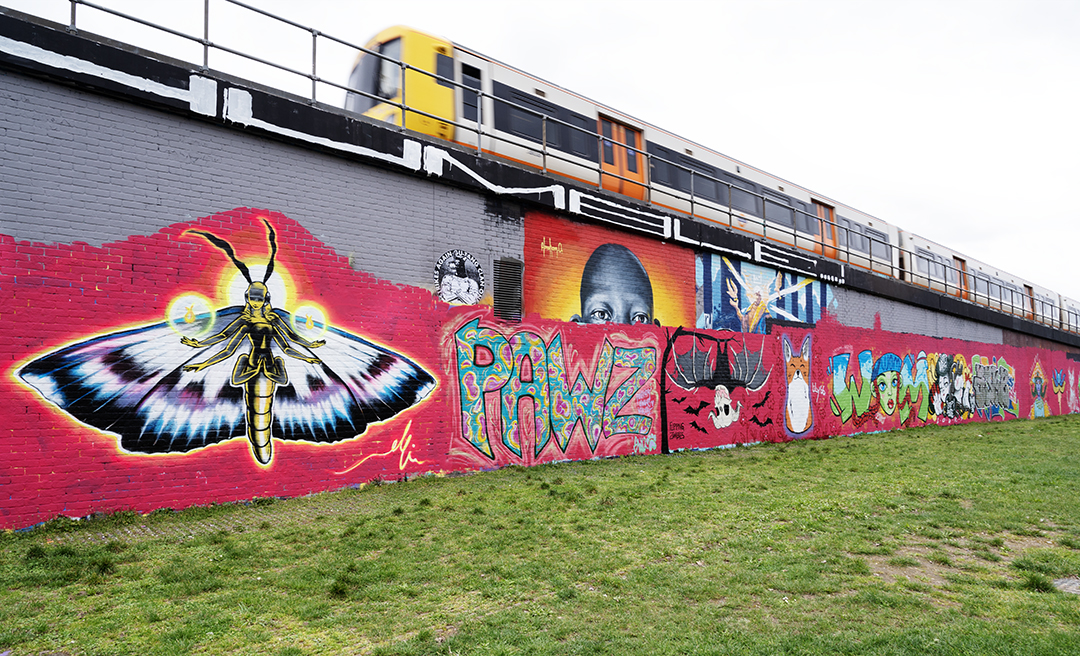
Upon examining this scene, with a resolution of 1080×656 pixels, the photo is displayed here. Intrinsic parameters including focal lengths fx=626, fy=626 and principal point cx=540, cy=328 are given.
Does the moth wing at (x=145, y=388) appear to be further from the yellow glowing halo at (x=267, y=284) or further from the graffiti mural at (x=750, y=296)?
the graffiti mural at (x=750, y=296)

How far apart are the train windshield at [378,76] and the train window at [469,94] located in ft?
4.04

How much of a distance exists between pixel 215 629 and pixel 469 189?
7397 mm

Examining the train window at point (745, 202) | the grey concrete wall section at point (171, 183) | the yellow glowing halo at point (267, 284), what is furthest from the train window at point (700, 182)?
the yellow glowing halo at point (267, 284)

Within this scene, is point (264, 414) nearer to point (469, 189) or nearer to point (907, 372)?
point (469, 189)

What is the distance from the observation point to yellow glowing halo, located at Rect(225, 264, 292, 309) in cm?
745

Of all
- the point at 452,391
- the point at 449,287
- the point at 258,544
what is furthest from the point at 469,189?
the point at 258,544

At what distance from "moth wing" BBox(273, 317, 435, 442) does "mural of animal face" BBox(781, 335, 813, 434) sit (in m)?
10.7

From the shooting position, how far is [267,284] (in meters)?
7.74

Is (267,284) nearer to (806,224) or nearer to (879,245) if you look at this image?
(806,224)

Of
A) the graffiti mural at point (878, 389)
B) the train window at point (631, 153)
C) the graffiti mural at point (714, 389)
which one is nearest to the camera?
the graffiti mural at point (714, 389)

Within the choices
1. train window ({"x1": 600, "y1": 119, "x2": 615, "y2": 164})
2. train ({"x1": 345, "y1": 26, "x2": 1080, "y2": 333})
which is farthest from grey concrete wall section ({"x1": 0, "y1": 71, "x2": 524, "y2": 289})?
train window ({"x1": 600, "y1": 119, "x2": 615, "y2": 164})

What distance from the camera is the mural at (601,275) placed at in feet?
36.3

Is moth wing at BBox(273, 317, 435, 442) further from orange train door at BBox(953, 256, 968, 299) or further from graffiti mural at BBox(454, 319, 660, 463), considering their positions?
orange train door at BBox(953, 256, 968, 299)

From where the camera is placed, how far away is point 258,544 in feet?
18.8
